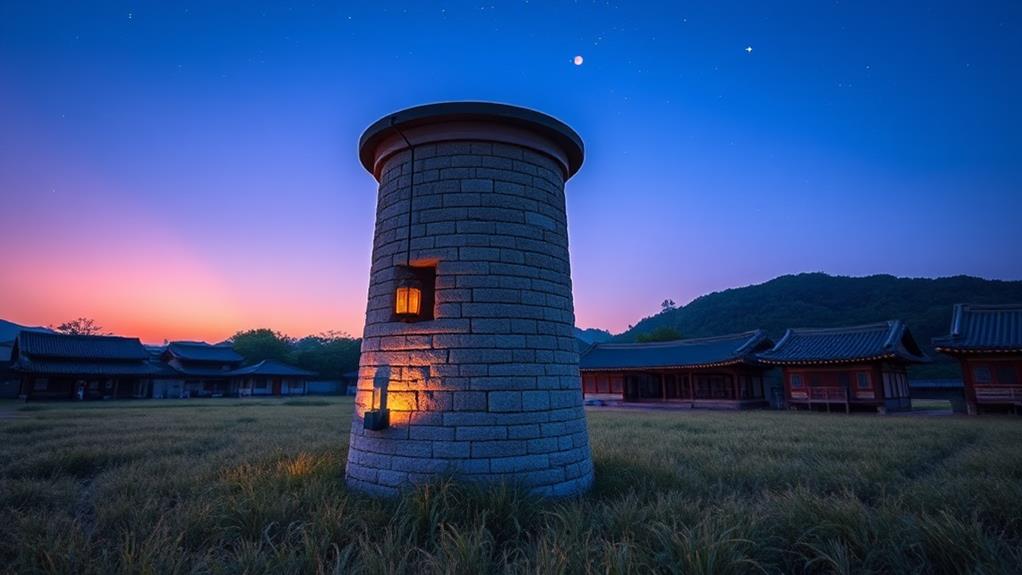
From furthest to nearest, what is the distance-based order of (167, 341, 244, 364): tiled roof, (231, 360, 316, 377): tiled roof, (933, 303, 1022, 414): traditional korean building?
(231, 360, 316, 377): tiled roof → (167, 341, 244, 364): tiled roof → (933, 303, 1022, 414): traditional korean building

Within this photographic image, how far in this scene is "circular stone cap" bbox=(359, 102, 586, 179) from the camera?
18.1 feet

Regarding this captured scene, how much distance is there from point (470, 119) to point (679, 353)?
95.5 ft

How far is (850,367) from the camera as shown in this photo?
2192cm

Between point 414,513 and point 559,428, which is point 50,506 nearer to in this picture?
point 414,513

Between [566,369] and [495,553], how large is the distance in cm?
242

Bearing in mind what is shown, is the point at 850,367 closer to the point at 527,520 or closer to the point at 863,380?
the point at 863,380

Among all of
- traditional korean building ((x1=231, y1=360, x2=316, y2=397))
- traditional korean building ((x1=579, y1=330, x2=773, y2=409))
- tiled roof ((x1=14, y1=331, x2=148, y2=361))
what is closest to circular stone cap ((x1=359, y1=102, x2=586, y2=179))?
traditional korean building ((x1=579, y1=330, x2=773, y2=409))

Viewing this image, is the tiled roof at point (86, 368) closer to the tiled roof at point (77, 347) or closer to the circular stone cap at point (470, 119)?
the tiled roof at point (77, 347)

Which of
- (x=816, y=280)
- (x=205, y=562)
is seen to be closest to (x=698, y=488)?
(x=205, y=562)

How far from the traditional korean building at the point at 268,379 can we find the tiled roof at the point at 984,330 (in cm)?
5068

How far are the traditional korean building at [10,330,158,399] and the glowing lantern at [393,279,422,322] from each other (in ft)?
136

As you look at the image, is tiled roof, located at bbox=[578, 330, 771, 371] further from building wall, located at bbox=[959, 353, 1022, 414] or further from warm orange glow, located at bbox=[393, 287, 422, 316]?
warm orange glow, located at bbox=[393, 287, 422, 316]

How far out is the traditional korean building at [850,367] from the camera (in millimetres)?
20844

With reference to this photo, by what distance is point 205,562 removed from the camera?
3113mm
